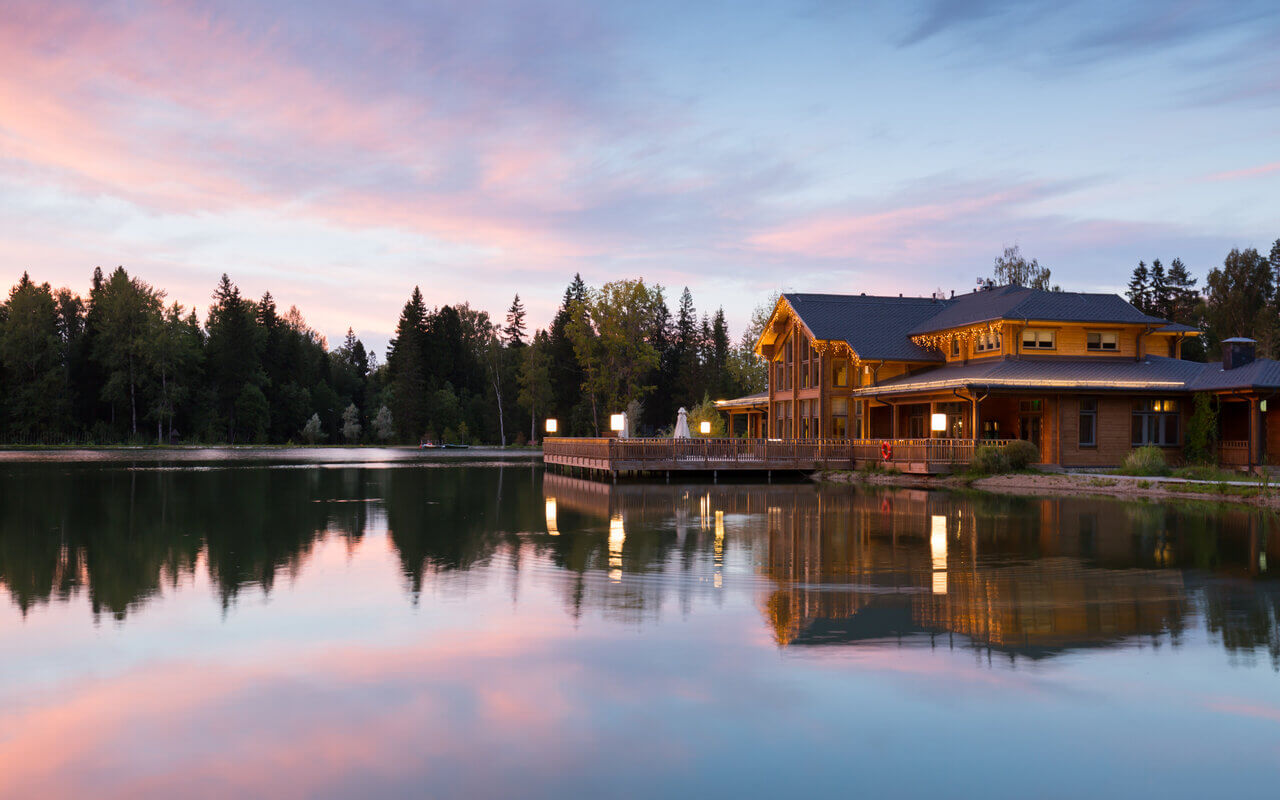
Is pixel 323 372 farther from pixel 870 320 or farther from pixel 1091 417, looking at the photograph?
pixel 1091 417

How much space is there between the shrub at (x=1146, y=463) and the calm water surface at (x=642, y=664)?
562 inches

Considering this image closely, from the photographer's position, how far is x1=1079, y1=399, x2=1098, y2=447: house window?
38.2 meters

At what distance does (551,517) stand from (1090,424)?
24766 mm

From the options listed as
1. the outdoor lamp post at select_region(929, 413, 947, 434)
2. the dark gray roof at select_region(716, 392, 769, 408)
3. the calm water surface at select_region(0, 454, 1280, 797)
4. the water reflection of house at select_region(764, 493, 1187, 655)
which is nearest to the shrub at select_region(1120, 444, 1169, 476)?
the outdoor lamp post at select_region(929, 413, 947, 434)

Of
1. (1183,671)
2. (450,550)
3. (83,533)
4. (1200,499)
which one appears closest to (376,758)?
(1183,671)

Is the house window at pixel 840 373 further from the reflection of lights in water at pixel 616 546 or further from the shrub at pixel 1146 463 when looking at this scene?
the reflection of lights in water at pixel 616 546

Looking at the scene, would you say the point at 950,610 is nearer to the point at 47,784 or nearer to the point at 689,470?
the point at 47,784

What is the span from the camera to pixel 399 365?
109250mm

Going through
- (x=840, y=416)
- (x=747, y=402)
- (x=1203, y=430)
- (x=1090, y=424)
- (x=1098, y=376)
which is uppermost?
(x=1098, y=376)

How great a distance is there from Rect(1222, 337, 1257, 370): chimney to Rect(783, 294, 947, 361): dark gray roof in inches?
475

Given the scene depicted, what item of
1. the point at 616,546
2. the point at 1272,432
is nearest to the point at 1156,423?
the point at 1272,432

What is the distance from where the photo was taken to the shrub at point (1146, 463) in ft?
110

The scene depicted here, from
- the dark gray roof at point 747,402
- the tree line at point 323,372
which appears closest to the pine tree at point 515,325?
the tree line at point 323,372

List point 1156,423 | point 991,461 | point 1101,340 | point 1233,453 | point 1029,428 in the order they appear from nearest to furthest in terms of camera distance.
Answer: point 991,461
point 1233,453
point 1156,423
point 1029,428
point 1101,340
